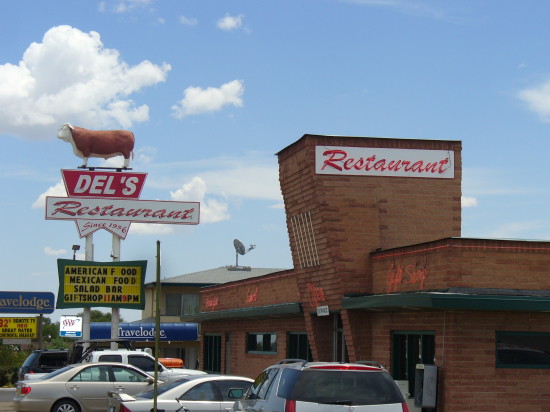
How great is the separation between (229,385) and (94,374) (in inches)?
255

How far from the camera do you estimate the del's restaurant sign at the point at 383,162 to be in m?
26.8

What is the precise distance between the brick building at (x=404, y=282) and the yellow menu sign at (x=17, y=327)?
18794 mm

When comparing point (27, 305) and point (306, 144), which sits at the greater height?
point (306, 144)

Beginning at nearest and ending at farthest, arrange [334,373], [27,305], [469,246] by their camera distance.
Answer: [334,373]
[469,246]
[27,305]

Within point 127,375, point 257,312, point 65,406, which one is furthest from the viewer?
point 257,312

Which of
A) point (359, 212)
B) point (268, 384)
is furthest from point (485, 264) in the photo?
point (268, 384)

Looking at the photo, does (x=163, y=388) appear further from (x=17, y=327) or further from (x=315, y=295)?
(x=17, y=327)

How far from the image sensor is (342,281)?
26203mm

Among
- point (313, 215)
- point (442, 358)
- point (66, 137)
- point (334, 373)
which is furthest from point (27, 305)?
point (334, 373)

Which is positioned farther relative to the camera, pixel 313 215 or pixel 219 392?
pixel 313 215

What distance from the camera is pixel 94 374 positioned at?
928 inches

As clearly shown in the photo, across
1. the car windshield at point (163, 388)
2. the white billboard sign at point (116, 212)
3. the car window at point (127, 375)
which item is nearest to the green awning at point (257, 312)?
the white billboard sign at point (116, 212)

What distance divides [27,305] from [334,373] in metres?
39.2

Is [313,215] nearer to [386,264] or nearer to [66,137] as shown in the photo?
[386,264]
